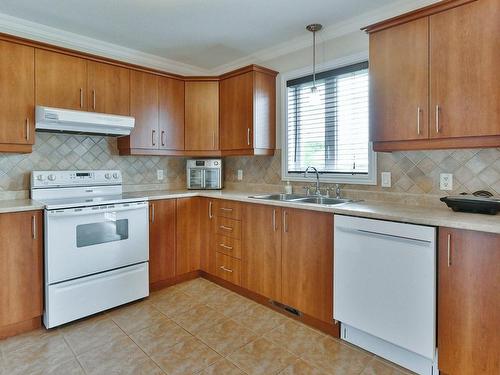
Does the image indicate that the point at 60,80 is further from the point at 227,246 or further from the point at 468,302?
the point at 468,302

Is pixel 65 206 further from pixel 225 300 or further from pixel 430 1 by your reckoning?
pixel 430 1

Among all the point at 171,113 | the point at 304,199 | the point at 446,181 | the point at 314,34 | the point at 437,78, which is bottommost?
the point at 304,199

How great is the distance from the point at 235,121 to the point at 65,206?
5.89ft

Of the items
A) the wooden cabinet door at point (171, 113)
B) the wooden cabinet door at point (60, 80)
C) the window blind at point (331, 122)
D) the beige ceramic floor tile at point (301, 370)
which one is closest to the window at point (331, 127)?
the window blind at point (331, 122)

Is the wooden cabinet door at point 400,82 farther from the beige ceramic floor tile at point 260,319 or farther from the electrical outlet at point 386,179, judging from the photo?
the beige ceramic floor tile at point 260,319

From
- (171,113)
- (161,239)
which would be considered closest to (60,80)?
(171,113)

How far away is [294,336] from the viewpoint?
2.27m

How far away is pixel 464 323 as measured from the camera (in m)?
1.64

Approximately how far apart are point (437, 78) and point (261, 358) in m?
2.07

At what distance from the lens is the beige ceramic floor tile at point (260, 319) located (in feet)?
7.87

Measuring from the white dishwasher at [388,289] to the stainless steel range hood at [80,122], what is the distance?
207 cm

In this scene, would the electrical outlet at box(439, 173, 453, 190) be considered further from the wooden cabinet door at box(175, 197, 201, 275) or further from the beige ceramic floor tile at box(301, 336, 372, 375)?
the wooden cabinet door at box(175, 197, 201, 275)

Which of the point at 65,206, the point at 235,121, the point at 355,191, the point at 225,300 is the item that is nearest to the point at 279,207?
the point at 355,191

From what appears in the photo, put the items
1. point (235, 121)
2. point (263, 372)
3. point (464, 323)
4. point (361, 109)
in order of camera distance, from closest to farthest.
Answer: point (464, 323) → point (263, 372) → point (361, 109) → point (235, 121)
